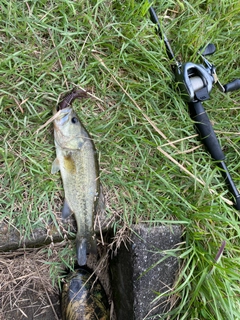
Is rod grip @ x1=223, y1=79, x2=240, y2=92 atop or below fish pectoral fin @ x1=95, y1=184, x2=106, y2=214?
atop

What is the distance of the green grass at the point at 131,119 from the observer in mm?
2146

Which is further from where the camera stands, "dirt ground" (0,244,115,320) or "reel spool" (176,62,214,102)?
"dirt ground" (0,244,115,320)

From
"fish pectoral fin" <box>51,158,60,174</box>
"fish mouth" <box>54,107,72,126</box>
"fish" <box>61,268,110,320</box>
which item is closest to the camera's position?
"fish mouth" <box>54,107,72,126</box>

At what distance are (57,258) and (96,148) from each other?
86 centimetres

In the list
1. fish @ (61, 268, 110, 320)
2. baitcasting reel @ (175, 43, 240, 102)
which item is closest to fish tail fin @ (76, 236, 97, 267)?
fish @ (61, 268, 110, 320)

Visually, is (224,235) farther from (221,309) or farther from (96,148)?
(96,148)

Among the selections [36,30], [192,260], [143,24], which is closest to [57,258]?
[192,260]

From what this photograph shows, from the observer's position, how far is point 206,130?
2.36 m

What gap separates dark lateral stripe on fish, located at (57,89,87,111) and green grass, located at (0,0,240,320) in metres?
0.08

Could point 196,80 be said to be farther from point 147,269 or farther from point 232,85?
point 147,269

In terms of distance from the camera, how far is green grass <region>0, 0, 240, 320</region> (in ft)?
7.04

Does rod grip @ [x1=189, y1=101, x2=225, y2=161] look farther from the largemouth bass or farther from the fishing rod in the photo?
the largemouth bass

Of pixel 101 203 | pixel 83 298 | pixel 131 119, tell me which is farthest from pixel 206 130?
pixel 83 298

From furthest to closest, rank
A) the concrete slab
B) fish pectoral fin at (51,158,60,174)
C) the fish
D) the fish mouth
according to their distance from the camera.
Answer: the fish, the concrete slab, fish pectoral fin at (51,158,60,174), the fish mouth
